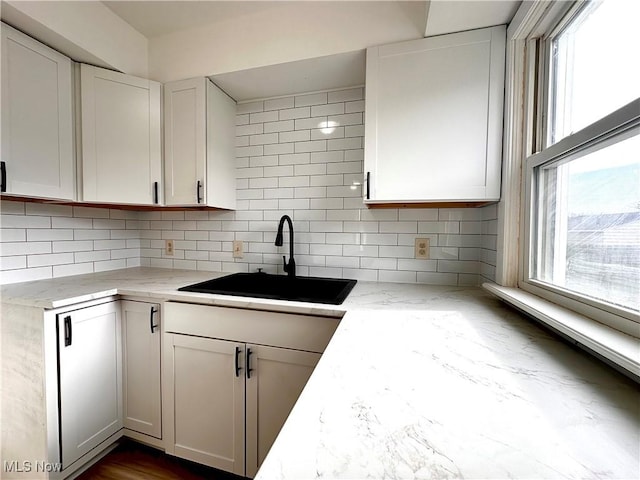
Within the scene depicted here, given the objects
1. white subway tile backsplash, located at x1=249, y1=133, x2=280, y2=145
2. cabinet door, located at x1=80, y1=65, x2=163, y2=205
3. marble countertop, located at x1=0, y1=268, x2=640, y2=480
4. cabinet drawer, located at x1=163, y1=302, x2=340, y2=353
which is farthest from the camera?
white subway tile backsplash, located at x1=249, y1=133, x2=280, y2=145

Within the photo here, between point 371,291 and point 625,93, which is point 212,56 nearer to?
point 371,291

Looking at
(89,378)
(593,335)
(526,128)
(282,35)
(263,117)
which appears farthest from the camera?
(263,117)

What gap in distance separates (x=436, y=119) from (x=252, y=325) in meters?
1.30

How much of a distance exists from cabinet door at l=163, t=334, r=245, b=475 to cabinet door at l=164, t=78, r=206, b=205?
852 mm

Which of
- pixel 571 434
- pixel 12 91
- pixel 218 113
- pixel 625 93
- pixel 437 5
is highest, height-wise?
pixel 437 5

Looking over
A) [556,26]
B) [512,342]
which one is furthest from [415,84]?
[512,342]

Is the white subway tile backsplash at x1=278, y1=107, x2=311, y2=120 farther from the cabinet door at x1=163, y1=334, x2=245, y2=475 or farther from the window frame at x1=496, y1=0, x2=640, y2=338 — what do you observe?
the cabinet door at x1=163, y1=334, x2=245, y2=475

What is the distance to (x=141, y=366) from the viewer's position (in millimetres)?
1466

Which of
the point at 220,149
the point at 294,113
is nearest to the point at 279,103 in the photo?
the point at 294,113

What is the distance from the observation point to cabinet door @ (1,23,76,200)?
1258 millimetres

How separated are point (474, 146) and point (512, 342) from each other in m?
0.89

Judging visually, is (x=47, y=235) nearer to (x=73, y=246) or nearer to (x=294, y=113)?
(x=73, y=246)

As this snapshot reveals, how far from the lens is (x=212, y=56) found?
159cm

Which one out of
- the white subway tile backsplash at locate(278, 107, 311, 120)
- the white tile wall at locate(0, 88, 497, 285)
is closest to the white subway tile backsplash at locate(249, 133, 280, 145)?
the white tile wall at locate(0, 88, 497, 285)
